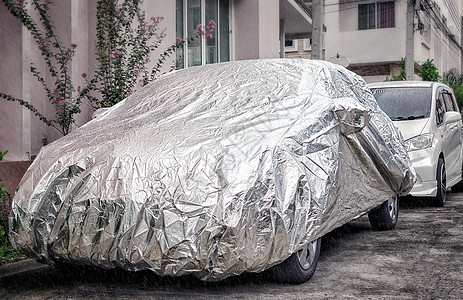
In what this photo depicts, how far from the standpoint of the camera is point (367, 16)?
2928 centimetres

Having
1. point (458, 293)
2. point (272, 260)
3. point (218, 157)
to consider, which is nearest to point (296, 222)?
point (272, 260)

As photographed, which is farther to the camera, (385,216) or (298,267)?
(385,216)

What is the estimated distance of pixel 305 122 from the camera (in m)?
4.72

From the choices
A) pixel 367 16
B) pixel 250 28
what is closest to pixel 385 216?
pixel 250 28

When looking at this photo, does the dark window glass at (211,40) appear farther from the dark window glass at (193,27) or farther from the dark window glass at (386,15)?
the dark window glass at (386,15)

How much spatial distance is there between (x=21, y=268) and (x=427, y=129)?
5686 mm

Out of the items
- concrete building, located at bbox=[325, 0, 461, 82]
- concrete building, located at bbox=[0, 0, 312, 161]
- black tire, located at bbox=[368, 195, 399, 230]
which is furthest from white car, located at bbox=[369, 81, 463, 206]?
concrete building, located at bbox=[325, 0, 461, 82]

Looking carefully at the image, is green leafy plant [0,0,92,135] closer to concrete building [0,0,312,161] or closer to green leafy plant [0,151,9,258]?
concrete building [0,0,312,161]

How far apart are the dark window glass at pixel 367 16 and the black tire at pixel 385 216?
23251 mm

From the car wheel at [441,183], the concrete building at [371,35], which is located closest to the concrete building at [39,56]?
the car wheel at [441,183]

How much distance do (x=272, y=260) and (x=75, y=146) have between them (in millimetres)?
1708

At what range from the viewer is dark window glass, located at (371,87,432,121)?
29.9 feet

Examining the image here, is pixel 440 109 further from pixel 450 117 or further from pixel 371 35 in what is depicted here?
pixel 371 35

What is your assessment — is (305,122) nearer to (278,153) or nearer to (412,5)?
(278,153)
